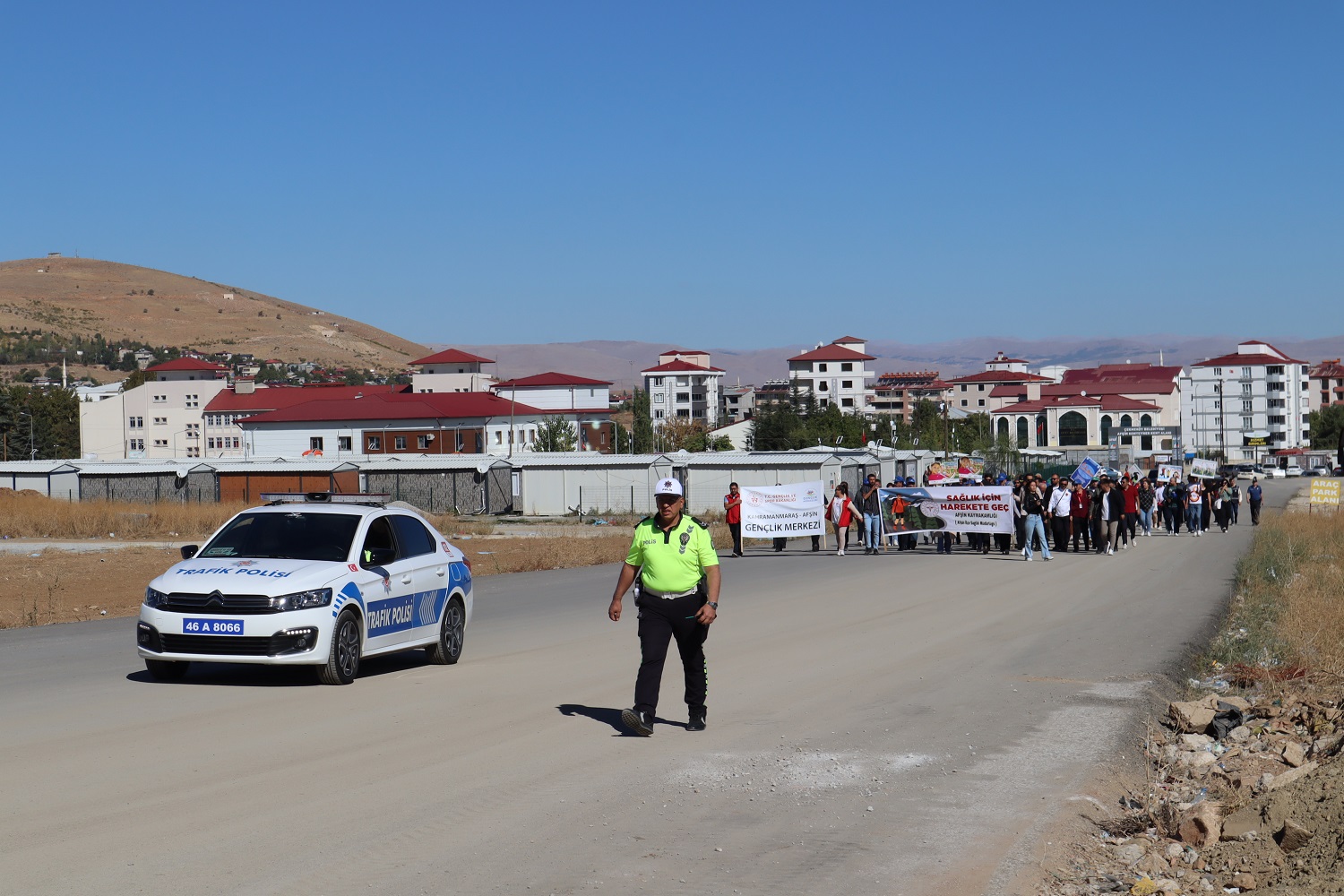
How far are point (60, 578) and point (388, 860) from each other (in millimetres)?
25350

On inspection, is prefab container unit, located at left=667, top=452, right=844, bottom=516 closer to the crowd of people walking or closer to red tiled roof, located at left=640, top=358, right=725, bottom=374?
the crowd of people walking

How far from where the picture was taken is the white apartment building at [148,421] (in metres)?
126

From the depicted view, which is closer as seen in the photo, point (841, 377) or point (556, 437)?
point (556, 437)

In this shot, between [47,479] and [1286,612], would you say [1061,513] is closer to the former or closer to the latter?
[1286,612]

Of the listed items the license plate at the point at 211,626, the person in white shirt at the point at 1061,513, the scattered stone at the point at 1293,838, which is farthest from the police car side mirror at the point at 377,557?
the person in white shirt at the point at 1061,513

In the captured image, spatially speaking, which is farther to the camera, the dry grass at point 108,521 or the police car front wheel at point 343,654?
the dry grass at point 108,521

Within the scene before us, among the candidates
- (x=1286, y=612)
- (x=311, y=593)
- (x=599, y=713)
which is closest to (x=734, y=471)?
(x=1286, y=612)

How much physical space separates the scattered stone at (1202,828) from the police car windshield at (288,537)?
24.3ft

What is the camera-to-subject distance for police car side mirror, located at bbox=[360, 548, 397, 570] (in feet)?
39.9

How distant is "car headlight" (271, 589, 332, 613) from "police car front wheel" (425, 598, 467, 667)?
73.8 inches

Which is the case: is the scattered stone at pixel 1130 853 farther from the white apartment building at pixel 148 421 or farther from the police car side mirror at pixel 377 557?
the white apartment building at pixel 148 421

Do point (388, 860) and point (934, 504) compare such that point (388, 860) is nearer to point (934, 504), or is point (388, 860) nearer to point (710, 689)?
point (710, 689)

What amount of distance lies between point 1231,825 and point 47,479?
Answer: 224 ft

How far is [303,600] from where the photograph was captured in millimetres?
11328
